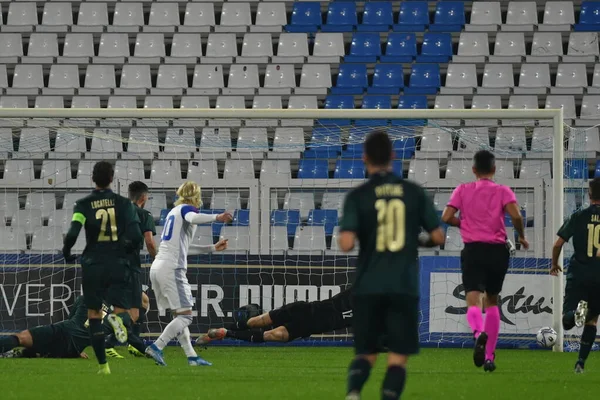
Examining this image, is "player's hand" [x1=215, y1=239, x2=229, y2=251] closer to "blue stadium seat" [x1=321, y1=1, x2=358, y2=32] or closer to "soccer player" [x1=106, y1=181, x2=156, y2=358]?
"soccer player" [x1=106, y1=181, x2=156, y2=358]

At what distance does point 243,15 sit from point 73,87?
11.9 feet

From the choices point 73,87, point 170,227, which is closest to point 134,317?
point 170,227

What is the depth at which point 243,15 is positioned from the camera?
2102 centimetres

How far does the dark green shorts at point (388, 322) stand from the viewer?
5184 millimetres

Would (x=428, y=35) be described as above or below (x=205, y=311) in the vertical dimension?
above

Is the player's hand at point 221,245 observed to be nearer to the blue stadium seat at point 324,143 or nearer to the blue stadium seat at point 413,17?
the blue stadium seat at point 324,143

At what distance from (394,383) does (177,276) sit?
17.9ft

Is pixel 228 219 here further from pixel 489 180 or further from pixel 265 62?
pixel 265 62

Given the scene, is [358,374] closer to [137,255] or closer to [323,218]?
[137,255]

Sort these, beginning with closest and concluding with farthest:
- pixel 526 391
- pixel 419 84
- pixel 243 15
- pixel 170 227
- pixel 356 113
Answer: pixel 526 391
pixel 170 227
pixel 356 113
pixel 419 84
pixel 243 15

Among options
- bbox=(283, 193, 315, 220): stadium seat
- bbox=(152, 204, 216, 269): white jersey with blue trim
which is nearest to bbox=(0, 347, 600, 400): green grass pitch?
bbox=(152, 204, 216, 269): white jersey with blue trim

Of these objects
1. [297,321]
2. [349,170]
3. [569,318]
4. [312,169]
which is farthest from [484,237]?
[312,169]

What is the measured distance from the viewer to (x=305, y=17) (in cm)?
2098

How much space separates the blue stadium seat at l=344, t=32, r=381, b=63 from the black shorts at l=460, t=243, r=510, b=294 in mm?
11685
